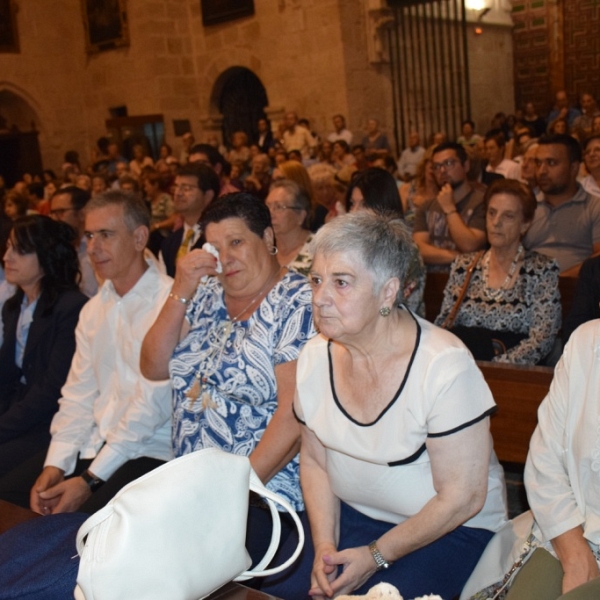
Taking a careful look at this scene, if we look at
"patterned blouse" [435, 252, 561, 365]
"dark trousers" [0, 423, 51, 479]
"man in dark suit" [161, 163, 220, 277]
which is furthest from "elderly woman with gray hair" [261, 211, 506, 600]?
"man in dark suit" [161, 163, 220, 277]

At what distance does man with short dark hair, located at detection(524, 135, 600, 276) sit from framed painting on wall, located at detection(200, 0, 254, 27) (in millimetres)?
9861

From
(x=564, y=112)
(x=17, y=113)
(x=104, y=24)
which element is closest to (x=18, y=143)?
(x=17, y=113)

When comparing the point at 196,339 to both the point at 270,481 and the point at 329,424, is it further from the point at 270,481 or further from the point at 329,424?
the point at 329,424

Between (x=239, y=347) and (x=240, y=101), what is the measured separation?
12972 millimetres

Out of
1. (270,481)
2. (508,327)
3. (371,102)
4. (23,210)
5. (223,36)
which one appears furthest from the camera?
(223,36)

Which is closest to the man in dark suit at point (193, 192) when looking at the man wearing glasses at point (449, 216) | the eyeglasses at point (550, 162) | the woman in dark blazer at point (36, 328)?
the man wearing glasses at point (449, 216)

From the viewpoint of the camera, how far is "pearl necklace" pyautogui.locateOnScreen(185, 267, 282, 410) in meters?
2.39

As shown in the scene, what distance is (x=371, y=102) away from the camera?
39.3 feet

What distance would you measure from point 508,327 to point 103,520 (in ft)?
7.58

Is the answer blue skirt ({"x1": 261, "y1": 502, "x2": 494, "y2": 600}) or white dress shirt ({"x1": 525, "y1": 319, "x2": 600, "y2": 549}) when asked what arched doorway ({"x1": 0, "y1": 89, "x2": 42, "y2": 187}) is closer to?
blue skirt ({"x1": 261, "y1": 502, "x2": 494, "y2": 600})

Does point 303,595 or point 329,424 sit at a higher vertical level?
point 329,424

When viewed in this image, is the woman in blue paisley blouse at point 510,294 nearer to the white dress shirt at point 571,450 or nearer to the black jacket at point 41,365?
the white dress shirt at point 571,450

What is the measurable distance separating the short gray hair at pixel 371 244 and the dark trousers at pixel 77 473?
1.16 m

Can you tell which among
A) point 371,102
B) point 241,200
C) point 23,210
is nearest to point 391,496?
point 241,200
